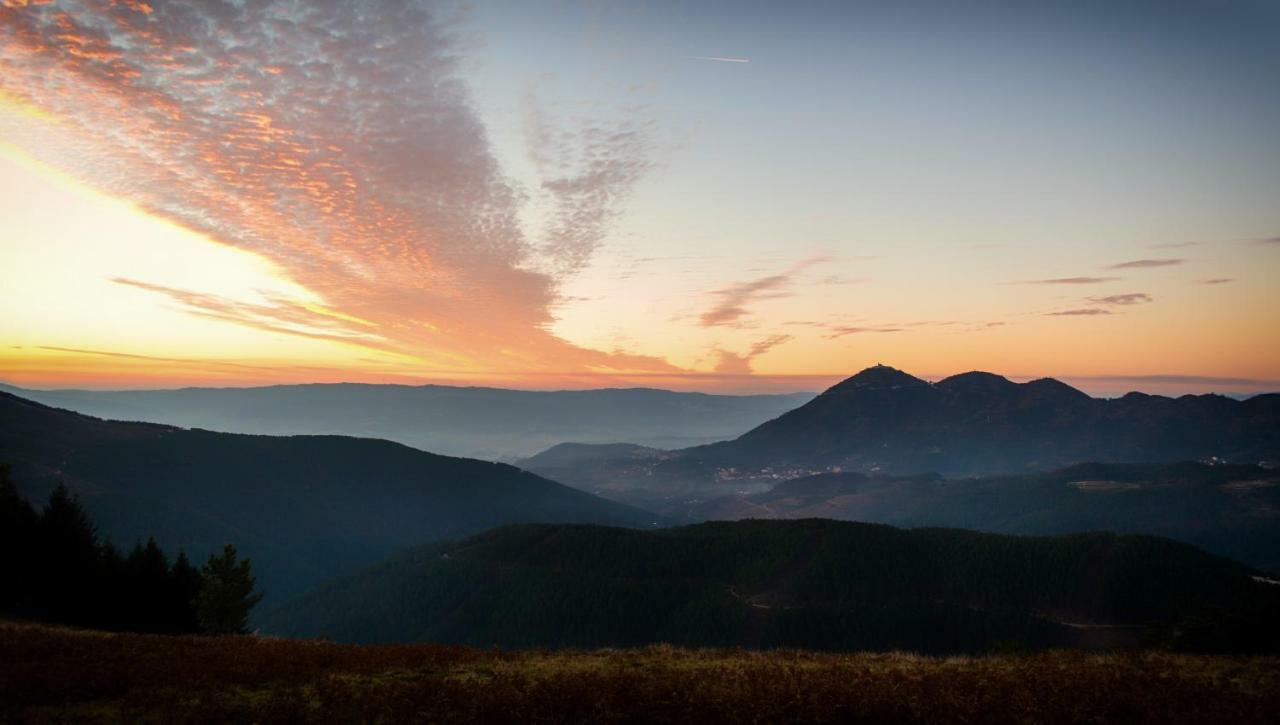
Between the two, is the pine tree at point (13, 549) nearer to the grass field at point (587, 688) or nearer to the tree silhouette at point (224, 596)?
the tree silhouette at point (224, 596)

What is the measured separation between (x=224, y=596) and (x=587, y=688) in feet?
179

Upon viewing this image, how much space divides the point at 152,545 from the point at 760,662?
71.6 metres

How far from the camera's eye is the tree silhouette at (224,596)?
56.2 m

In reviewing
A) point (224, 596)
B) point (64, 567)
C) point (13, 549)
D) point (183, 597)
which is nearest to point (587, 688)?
point (224, 596)

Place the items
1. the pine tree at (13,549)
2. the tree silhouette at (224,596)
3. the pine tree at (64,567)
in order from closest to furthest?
the pine tree at (13,549), the pine tree at (64,567), the tree silhouette at (224,596)

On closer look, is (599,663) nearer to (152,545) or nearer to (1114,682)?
(1114,682)

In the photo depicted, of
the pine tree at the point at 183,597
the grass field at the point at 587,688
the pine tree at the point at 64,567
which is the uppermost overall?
the grass field at the point at 587,688

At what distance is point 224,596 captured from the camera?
57.0 metres

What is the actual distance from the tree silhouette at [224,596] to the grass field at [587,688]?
36280mm

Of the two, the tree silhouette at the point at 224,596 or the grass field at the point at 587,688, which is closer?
the grass field at the point at 587,688

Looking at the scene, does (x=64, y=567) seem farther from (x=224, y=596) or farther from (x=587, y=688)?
(x=587, y=688)

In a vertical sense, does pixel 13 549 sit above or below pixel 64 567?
above

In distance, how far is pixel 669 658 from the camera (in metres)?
26.1

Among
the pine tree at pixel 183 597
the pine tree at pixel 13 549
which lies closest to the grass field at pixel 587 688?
the pine tree at pixel 13 549
